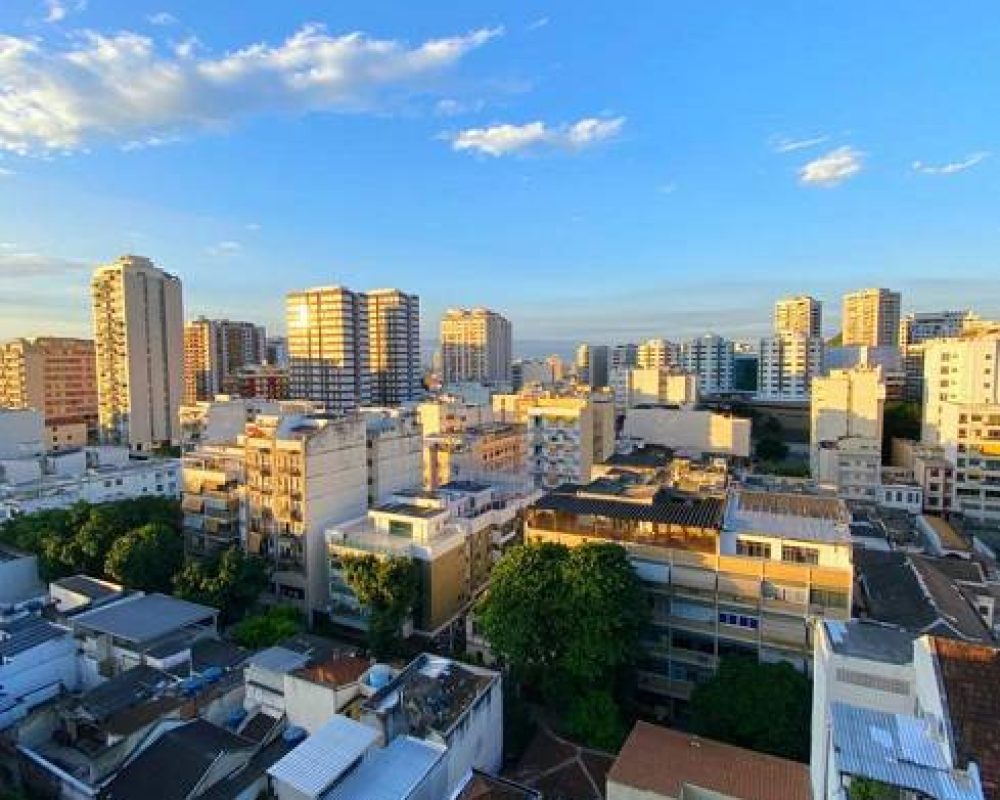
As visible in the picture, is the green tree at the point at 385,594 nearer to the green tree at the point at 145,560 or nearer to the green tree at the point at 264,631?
the green tree at the point at 264,631

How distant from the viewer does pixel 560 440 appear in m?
43.9

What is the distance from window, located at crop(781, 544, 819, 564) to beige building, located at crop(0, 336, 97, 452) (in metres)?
64.7

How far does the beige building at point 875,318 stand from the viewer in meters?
105

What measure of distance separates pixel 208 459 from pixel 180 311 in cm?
3956

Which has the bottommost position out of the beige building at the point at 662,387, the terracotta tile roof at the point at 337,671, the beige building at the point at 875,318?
the terracotta tile roof at the point at 337,671

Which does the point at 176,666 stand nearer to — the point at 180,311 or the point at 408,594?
the point at 408,594

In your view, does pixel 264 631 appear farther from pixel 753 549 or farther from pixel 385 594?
pixel 753 549

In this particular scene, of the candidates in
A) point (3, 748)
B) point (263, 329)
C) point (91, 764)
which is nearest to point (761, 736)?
point (91, 764)

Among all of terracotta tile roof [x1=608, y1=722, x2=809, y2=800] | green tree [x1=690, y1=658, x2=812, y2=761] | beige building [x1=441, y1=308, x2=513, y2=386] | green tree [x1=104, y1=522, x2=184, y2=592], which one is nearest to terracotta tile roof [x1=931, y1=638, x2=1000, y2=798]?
terracotta tile roof [x1=608, y1=722, x2=809, y2=800]

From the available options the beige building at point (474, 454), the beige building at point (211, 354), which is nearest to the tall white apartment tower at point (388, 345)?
the beige building at point (211, 354)

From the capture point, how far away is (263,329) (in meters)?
103

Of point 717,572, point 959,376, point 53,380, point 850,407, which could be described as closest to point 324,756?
point 717,572

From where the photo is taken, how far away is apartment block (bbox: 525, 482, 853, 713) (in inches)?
706

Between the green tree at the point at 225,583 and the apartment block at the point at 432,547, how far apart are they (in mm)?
3146
